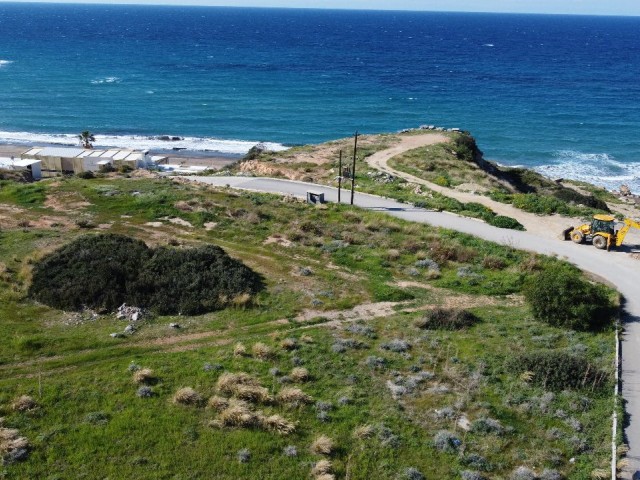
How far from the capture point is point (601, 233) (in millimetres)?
35188

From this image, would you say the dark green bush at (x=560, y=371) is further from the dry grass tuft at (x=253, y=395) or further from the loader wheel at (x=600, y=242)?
the loader wheel at (x=600, y=242)

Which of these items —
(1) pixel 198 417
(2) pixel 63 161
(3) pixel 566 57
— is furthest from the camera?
(3) pixel 566 57

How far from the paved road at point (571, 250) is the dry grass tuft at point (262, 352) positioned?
12.2 meters

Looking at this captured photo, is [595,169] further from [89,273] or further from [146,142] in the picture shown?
[89,273]

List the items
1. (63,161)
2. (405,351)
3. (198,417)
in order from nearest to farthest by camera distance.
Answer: (198,417) < (405,351) < (63,161)

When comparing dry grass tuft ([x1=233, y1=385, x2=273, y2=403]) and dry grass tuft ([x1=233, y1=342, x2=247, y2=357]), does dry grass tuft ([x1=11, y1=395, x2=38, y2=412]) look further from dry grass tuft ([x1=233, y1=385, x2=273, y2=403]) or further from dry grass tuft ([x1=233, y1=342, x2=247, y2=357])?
dry grass tuft ([x1=233, y1=342, x2=247, y2=357])

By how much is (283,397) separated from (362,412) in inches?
102

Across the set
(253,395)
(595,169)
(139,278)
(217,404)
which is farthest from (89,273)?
(595,169)

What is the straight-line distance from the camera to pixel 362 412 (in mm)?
19969

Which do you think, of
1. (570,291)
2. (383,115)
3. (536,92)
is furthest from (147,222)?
(536,92)

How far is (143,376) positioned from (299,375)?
17.4ft

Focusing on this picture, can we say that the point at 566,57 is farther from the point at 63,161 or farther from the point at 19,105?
the point at 63,161

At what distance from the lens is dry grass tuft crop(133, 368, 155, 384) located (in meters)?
21.1

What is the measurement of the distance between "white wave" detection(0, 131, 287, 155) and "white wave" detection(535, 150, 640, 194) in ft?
122
